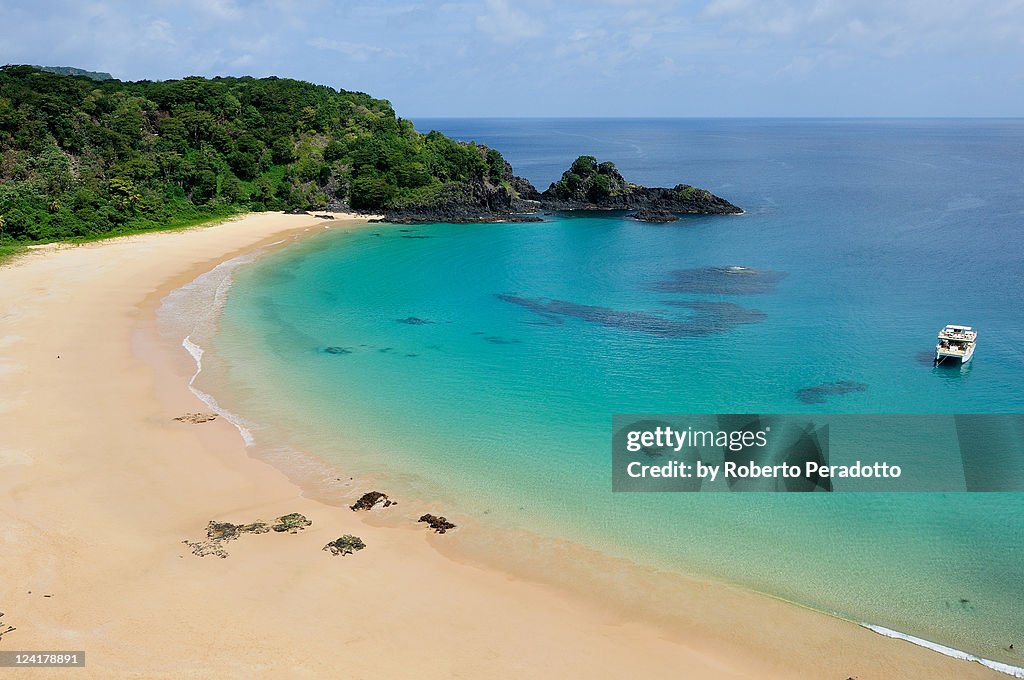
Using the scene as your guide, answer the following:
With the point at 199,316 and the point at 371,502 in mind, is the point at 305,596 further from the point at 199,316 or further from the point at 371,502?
the point at 199,316

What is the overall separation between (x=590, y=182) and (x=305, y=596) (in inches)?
3600

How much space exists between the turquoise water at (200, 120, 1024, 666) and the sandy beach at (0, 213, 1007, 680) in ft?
5.84

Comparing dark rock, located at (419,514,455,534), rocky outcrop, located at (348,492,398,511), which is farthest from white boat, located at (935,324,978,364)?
rocky outcrop, located at (348,492,398,511)

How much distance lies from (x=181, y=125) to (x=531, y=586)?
90.3m

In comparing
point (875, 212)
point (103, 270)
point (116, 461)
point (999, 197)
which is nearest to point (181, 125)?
point (103, 270)

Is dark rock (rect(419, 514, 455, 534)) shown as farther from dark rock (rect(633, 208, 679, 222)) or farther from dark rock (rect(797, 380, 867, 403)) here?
dark rock (rect(633, 208, 679, 222))

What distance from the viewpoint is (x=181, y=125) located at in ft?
299

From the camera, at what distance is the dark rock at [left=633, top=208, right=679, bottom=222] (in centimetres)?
9219

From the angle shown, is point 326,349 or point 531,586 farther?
point 326,349

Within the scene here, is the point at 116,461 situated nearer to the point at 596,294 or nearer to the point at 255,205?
the point at 596,294

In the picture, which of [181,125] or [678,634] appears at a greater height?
[181,125]

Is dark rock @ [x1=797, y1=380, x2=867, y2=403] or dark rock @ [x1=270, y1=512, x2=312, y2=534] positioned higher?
dark rock @ [x1=797, y1=380, x2=867, y2=403]

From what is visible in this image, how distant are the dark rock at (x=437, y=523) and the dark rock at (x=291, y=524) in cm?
388

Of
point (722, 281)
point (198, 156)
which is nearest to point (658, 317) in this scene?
point (722, 281)
